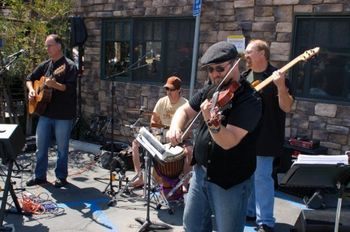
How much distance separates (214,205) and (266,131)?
1.53m

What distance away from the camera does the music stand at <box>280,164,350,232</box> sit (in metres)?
3.01

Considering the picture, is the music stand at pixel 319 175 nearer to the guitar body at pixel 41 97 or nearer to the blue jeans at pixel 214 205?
the blue jeans at pixel 214 205

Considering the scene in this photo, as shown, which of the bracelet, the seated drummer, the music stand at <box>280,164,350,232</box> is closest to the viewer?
the bracelet

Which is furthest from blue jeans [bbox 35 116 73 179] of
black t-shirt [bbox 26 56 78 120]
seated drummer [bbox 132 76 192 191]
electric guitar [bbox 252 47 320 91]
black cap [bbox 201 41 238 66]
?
black cap [bbox 201 41 238 66]

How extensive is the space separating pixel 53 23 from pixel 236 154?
6.45m

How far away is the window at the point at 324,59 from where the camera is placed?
5.70 meters

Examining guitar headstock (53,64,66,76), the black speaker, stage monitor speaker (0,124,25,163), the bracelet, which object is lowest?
stage monitor speaker (0,124,25,163)

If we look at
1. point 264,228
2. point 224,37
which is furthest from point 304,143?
point 224,37

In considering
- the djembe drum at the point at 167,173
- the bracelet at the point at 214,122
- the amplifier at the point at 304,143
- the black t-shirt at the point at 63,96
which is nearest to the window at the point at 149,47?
the black t-shirt at the point at 63,96

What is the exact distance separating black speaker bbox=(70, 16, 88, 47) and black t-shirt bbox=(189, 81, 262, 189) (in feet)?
19.9

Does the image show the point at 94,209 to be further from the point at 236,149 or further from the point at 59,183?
the point at 236,149

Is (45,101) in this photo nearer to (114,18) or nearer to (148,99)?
(148,99)

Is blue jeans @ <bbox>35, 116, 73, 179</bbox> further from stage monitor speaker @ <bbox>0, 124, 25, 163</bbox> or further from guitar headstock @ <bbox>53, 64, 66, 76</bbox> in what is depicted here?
stage monitor speaker @ <bbox>0, 124, 25, 163</bbox>

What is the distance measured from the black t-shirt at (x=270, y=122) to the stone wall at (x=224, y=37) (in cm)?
192
